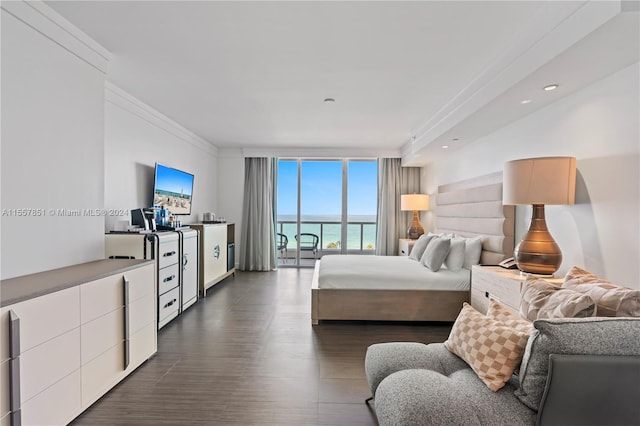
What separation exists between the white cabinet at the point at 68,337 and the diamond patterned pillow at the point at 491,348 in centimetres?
218

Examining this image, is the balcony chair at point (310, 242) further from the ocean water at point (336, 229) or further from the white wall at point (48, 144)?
the white wall at point (48, 144)

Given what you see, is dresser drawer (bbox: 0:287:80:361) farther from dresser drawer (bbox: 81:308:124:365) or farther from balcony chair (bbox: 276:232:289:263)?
balcony chair (bbox: 276:232:289:263)

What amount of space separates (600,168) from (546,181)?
353mm

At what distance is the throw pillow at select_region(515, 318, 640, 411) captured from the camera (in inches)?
45.6

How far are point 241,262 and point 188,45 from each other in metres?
4.74

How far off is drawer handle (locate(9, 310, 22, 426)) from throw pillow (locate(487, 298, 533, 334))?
2378 millimetres

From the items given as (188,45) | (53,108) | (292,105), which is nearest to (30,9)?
(53,108)

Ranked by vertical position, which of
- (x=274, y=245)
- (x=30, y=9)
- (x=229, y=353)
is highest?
(x=30, y=9)

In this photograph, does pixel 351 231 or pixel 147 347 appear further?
pixel 351 231

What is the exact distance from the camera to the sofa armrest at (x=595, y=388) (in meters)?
1.13

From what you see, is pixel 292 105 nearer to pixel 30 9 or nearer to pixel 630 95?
pixel 30 9

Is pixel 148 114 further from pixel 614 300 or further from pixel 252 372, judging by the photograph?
pixel 614 300

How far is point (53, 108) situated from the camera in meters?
2.05

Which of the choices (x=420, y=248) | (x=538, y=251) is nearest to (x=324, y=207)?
(x=420, y=248)
